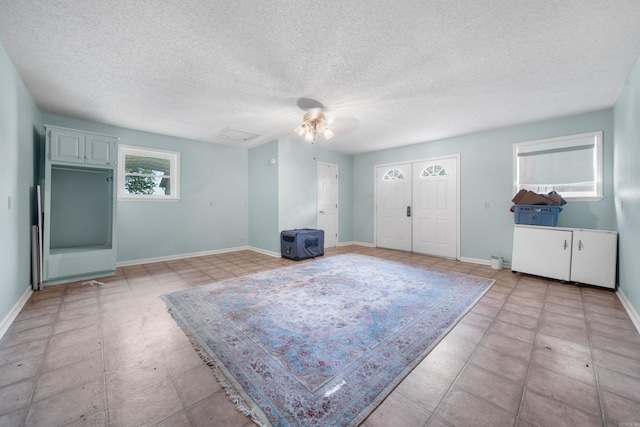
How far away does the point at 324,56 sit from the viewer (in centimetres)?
246

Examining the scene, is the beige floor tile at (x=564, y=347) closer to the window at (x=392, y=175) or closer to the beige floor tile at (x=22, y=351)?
the beige floor tile at (x=22, y=351)

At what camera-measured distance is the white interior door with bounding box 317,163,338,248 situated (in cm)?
645

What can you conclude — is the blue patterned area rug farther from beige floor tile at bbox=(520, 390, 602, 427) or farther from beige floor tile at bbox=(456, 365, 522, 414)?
beige floor tile at bbox=(520, 390, 602, 427)

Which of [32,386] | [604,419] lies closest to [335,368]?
[604,419]

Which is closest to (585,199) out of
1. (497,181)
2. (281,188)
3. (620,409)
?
(497,181)

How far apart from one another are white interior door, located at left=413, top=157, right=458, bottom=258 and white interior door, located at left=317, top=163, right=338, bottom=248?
200 centimetres

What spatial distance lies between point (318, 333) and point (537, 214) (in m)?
4.01

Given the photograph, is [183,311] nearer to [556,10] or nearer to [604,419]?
[604,419]

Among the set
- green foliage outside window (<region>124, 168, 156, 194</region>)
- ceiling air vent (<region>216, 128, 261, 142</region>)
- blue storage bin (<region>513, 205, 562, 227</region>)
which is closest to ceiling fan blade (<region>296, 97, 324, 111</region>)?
ceiling air vent (<region>216, 128, 261, 142</region>)

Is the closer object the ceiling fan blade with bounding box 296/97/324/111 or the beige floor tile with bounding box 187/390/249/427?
the beige floor tile with bounding box 187/390/249/427

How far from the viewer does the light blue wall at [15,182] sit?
236 cm

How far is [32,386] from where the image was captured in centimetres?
155

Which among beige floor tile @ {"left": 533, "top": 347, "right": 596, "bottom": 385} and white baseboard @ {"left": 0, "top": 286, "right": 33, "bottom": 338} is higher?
white baseboard @ {"left": 0, "top": 286, "right": 33, "bottom": 338}

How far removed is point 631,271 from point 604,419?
2361 millimetres
